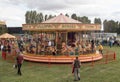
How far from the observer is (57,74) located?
15.9m

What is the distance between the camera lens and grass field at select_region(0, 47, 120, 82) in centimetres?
1428

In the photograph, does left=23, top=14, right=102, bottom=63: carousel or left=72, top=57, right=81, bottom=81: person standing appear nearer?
left=72, top=57, right=81, bottom=81: person standing

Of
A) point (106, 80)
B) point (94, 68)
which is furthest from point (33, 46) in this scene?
point (106, 80)

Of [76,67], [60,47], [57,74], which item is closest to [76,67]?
[76,67]

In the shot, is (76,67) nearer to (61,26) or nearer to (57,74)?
(57,74)

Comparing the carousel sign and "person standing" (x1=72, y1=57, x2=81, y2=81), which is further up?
the carousel sign

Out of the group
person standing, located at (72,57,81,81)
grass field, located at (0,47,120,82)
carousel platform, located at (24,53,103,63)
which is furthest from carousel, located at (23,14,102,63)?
person standing, located at (72,57,81,81)

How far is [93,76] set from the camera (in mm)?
15094

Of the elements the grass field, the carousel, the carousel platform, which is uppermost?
the carousel

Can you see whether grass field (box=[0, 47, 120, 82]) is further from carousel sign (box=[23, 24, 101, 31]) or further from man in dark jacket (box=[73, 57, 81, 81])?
carousel sign (box=[23, 24, 101, 31])

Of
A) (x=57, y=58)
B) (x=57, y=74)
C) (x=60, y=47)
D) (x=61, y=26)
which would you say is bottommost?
(x=57, y=74)

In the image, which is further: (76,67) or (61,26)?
(61,26)

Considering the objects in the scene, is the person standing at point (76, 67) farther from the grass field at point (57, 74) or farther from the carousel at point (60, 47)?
the carousel at point (60, 47)

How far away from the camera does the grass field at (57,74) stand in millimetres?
14281
